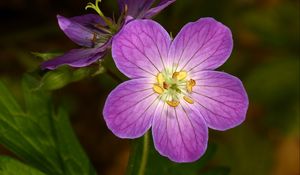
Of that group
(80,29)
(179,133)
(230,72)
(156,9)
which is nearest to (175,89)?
(179,133)

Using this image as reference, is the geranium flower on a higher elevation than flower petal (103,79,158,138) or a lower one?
higher

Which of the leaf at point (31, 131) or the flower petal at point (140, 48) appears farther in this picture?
the leaf at point (31, 131)

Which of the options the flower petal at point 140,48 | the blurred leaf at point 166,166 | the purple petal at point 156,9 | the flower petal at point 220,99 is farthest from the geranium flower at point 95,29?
the blurred leaf at point 166,166

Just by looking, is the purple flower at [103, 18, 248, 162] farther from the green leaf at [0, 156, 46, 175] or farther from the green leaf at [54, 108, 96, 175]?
the green leaf at [54, 108, 96, 175]

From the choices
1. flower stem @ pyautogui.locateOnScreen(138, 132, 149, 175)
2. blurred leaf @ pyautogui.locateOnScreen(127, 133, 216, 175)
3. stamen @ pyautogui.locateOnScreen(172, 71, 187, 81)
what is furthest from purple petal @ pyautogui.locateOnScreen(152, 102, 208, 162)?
blurred leaf @ pyautogui.locateOnScreen(127, 133, 216, 175)

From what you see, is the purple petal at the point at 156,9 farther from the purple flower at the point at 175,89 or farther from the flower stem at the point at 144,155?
the flower stem at the point at 144,155

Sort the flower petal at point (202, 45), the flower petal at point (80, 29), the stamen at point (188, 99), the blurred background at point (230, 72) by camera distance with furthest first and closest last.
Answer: the blurred background at point (230, 72), the flower petal at point (80, 29), the stamen at point (188, 99), the flower petal at point (202, 45)

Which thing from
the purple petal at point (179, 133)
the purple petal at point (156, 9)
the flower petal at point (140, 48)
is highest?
the purple petal at point (156, 9)

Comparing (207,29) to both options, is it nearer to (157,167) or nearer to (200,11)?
(157,167)
